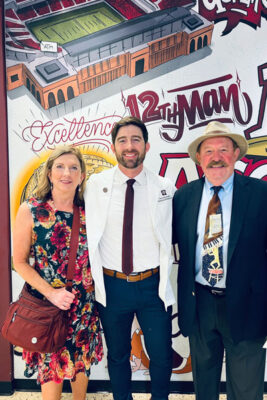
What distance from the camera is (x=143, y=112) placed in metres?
2.36

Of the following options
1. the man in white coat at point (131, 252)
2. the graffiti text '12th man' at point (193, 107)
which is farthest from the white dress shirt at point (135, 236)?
the graffiti text '12th man' at point (193, 107)

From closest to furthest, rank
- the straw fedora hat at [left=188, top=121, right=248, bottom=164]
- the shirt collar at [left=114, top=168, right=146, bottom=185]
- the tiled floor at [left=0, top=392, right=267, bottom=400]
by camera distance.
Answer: the straw fedora hat at [left=188, top=121, right=248, bottom=164] → the shirt collar at [left=114, top=168, right=146, bottom=185] → the tiled floor at [left=0, top=392, right=267, bottom=400]

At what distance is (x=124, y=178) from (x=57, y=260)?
0.65 metres

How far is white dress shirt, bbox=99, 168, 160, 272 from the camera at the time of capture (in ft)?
6.03

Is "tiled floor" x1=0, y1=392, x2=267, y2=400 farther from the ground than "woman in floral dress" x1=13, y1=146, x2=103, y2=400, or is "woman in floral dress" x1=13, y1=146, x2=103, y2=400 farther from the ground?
"woman in floral dress" x1=13, y1=146, x2=103, y2=400

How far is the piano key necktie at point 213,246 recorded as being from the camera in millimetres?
1672

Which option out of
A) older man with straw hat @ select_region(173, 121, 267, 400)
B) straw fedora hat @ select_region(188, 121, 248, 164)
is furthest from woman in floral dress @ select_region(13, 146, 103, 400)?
straw fedora hat @ select_region(188, 121, 248, 164)

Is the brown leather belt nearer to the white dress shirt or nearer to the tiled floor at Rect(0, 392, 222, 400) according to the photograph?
the white dress shirt

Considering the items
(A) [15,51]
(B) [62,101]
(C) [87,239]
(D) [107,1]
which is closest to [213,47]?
(D) [107,1]

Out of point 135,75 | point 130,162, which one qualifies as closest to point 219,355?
point 130,162

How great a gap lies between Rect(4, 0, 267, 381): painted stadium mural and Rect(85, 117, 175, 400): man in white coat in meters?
0.52

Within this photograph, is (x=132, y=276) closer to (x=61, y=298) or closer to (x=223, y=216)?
(x=61, y=298)

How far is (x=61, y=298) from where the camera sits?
1.69 m

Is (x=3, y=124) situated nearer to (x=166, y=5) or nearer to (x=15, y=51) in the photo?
(x=15, y=51)
